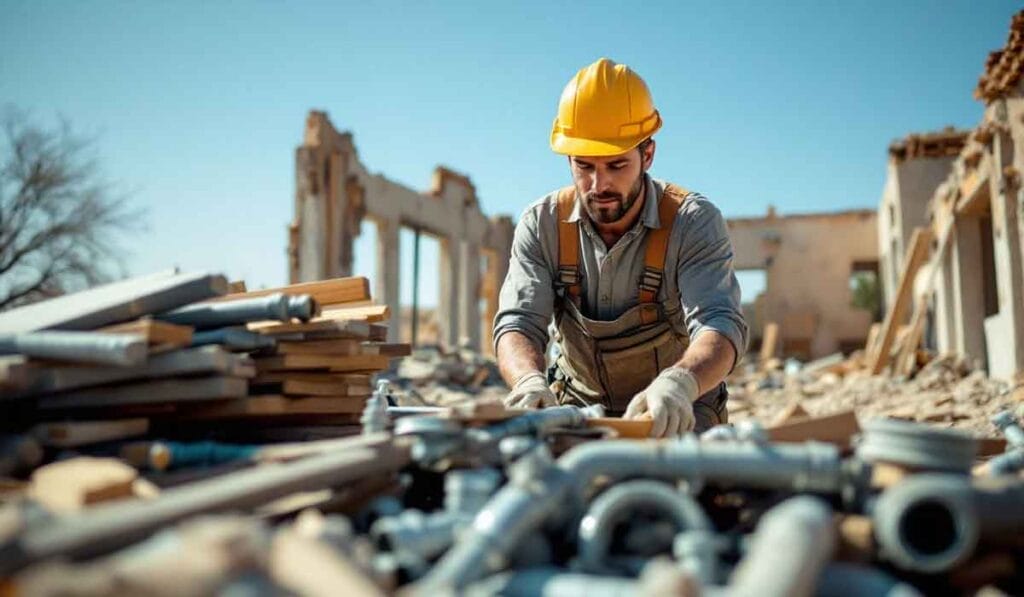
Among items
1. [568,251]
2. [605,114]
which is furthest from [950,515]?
[605,114]

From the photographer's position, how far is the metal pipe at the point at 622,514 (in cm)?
153

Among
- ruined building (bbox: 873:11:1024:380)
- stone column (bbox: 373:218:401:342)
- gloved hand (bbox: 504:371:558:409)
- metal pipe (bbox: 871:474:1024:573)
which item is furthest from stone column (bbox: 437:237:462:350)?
A: metal pipe (bbox: 871:474:1024:573)

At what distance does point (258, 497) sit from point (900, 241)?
1920 cm

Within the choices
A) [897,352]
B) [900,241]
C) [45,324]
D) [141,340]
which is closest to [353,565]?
[141,340]

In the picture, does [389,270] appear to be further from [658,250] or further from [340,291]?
[340,291]

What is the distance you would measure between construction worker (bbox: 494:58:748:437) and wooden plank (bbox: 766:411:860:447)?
1253 millimetres

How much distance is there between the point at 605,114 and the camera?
12.2 feet

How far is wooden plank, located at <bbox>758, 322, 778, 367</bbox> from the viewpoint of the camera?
22.3m

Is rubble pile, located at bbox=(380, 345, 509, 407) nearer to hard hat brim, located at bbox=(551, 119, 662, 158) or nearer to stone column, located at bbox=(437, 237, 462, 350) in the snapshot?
stone column, located at bbox=(437, 237, 462, 350)

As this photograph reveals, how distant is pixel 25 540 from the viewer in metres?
1.19

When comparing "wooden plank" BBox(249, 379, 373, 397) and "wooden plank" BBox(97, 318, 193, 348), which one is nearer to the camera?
"wooden plank" BBox(97, 318, 193, 348)

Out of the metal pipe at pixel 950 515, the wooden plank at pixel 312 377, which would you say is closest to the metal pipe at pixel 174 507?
the wooden plank at pixel 312 377

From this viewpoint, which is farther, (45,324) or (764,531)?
(45,324)

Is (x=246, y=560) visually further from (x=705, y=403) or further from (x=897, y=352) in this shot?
(x=897, y=352)
